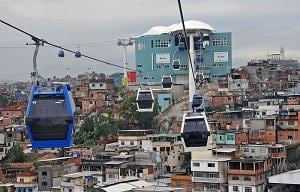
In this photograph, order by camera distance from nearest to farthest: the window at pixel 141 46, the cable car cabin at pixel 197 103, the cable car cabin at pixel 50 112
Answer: the cable car cabin at pixel 50 112 < the cable car cabin at pixel 197 103 < the window at pixel 141 46

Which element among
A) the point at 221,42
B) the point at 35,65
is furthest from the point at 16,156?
the point at 221,42

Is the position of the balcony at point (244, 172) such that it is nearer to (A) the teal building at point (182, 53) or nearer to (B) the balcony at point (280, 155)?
(B) the balcony at point (280, 155)

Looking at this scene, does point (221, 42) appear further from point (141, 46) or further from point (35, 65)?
point (35, 65)

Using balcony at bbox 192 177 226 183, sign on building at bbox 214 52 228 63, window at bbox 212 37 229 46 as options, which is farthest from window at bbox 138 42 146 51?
balcony at bbox 192 177 226 183

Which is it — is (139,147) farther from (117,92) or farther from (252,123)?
(117,92)

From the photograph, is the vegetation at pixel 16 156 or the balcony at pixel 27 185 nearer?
the balcony at pixel 27 185

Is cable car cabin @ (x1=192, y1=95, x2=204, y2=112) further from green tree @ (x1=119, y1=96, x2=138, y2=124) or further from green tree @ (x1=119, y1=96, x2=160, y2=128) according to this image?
green tree @ (x1=119, y1=96, x2=160, y2=128)

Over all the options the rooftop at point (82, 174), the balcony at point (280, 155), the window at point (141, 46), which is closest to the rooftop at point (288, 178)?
the balcony at point (280, 155)
